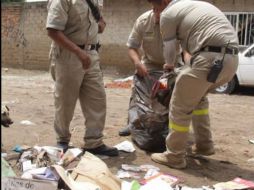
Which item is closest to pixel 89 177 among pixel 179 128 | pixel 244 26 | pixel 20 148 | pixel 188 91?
pixel 179 128

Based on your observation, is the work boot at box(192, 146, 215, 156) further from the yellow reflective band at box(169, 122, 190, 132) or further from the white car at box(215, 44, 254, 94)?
the white car at box(215, 44, 254, 94)

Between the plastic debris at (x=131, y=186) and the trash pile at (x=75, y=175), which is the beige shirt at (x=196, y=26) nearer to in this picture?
the trash pile at (x=75, y=175)

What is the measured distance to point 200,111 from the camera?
4723 millimetres

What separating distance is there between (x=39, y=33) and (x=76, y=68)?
1418 centimetres

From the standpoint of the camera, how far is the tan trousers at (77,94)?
4477 millimetres

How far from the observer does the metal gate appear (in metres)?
13.5

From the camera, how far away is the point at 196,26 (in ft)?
13.6

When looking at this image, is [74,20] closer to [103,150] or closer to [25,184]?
[103,150]

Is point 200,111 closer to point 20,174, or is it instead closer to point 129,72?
point 20,174

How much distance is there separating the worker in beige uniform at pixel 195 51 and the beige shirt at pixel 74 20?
28.9 inches

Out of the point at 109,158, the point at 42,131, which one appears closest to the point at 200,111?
the point at 109,158

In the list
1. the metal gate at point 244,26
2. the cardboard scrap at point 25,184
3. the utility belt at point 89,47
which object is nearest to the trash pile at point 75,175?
the cardboard scrap at point 25,184

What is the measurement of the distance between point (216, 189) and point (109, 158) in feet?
4.24

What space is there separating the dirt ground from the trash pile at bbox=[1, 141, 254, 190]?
8.8 inches
